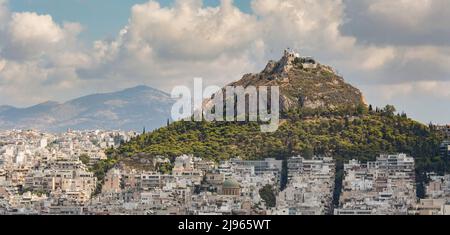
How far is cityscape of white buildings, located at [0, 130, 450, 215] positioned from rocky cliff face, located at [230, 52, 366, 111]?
6171 mm

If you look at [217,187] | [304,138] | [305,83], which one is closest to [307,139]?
[304,138]

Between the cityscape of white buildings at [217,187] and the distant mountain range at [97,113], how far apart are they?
33012mm

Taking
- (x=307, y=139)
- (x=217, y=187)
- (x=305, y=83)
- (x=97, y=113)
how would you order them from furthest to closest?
(x=97, y=113) → (x=305, y=83) → (x=307, y=139) → (x=217, y=187)

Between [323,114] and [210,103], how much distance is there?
5.97m

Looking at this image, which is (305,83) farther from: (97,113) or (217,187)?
(97,113)

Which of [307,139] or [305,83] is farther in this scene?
[305,83]

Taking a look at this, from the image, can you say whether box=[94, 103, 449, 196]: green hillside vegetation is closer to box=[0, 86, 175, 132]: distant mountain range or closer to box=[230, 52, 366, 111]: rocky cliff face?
box=[230, 52, 366, 111]: rocky cliff face

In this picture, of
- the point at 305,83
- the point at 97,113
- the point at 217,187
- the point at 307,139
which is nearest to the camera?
the point at 217,187

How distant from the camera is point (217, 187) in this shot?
41.8 meters

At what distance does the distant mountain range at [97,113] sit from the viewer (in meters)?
84.1

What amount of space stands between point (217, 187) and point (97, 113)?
4752 cm
